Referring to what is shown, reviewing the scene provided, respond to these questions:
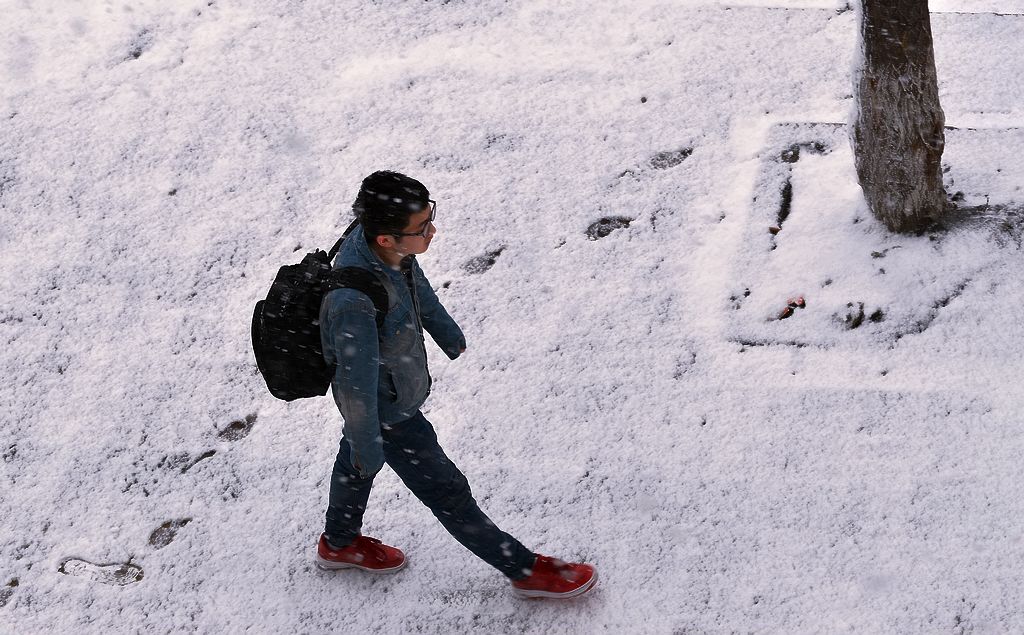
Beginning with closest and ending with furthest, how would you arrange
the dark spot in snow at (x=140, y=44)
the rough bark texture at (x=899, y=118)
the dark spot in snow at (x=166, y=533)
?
1. the dark spot in snow at (x=166, y=533)
2. the rough bark texture at (x=899, y=118)
3. the dark spot in snow at (x=140, y=44)

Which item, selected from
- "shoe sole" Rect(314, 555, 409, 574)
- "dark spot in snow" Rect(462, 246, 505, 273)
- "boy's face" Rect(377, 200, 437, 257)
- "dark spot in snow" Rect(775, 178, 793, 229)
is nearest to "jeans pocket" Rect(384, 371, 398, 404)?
"boy's face" Rect(377, 200, 437, 257)

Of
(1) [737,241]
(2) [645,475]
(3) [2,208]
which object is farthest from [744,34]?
(3) [2,208]

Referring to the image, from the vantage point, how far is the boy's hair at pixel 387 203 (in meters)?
2.67

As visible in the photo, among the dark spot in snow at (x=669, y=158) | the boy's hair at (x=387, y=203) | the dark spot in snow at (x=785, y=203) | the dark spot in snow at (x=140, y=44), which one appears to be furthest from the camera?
the dark spot in snow at (x=140, y=44)

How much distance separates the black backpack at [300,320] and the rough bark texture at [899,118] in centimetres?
244

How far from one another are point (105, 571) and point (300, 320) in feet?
5.28

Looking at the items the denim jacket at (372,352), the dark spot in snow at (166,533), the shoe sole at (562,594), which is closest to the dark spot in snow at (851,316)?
the shoe sole at (562,594)

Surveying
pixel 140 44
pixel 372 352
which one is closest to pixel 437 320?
pixel 372 352

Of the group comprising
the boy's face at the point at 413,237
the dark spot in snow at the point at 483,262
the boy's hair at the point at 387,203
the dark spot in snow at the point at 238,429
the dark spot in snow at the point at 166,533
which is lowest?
the dark spot in snow at the point at 166,533

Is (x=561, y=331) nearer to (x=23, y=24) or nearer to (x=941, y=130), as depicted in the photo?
(x=941, y=130)

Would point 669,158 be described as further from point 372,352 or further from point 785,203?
point 372,352

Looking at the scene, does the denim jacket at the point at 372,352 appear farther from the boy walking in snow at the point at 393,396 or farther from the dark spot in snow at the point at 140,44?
the dark spot in snow at the point at 140,44

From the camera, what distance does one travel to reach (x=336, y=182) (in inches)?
206

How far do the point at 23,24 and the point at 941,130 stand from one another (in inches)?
224
